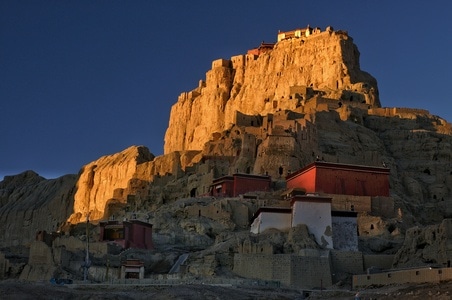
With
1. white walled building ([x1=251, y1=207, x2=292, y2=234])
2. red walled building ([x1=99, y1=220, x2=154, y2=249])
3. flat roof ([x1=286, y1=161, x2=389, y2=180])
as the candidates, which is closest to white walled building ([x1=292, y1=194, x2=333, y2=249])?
white walled building ([x1=251, y1=207, x2=292, y2=234])

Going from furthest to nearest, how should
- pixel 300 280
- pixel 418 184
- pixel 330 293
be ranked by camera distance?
pixel 418 184
pixel 300 280
pixel 330 293

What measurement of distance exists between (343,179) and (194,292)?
91.2 feet

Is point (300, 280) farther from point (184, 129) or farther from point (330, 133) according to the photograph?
point (184, 129)

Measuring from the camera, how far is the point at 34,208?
4801 inches

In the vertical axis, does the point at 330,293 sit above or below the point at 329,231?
below

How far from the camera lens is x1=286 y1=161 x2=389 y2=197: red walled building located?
213 ft

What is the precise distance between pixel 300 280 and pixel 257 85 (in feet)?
228

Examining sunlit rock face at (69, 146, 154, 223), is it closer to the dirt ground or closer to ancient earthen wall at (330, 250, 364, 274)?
ancient earthen wall at (330, 250, 364, 274)

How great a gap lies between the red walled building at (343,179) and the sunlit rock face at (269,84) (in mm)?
25829

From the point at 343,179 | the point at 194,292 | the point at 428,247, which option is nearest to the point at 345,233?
the point at 428,247

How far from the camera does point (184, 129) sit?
12588cm


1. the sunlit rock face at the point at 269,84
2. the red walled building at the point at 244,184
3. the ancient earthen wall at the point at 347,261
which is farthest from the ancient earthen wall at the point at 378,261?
the sunlit rock face at the point at 269,84

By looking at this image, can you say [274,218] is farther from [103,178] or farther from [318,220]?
[103,178]

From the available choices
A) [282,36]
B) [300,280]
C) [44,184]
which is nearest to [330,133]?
[300,280]
